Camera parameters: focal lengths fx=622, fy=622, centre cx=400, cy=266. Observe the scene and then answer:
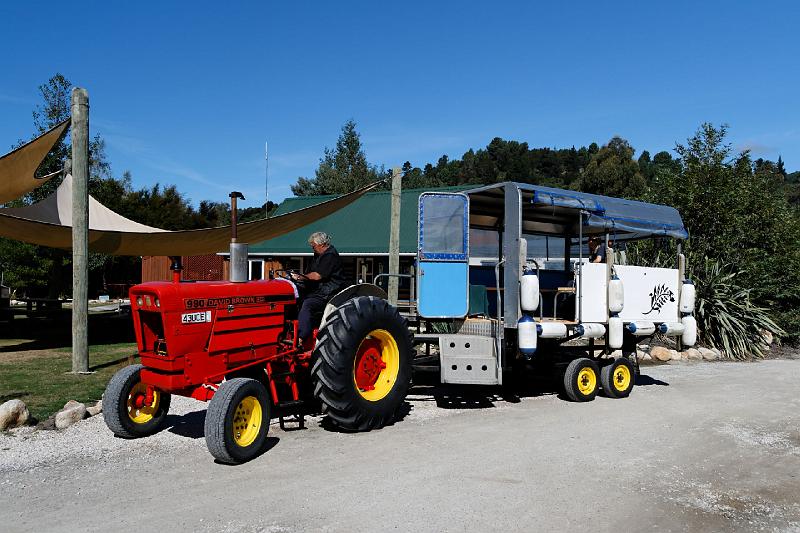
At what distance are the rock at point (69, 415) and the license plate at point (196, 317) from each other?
2.01 metres

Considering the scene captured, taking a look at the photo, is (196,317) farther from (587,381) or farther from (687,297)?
(687,297)

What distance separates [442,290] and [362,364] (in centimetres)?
181

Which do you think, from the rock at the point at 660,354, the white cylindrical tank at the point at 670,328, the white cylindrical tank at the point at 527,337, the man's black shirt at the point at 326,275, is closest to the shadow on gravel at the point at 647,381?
the white cylindrical tank at the point at 670,328

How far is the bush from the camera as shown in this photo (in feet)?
42.2

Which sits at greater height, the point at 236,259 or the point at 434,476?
the point at 236,259

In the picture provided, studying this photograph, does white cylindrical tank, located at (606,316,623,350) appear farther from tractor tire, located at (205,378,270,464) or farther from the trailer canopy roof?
tractor tire, located at (205,378,270,464)

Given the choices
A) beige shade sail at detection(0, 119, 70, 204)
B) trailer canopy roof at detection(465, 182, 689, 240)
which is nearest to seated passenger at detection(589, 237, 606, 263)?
trailer canopy roof at detection(465, 182, 689, 240)

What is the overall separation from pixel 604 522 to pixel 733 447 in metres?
2.68

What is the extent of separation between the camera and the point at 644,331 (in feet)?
27.4

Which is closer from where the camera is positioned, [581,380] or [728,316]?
[581,380]

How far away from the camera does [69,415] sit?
6.02 m

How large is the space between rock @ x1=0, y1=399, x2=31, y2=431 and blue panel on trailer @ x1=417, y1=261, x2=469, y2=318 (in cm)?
424

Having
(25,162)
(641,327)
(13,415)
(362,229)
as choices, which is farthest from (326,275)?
(362,229)

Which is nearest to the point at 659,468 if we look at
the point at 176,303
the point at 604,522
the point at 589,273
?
the point at 604,522
